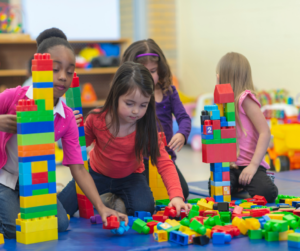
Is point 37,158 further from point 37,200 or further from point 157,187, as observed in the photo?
point 157,187

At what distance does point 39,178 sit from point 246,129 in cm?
104

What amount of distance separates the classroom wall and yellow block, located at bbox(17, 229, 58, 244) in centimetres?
268

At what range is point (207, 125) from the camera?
1681 millimetres

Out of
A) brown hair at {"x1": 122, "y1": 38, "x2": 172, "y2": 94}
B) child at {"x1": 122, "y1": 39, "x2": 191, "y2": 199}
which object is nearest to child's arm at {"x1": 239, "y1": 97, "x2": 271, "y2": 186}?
child at {"x1": 122, "y1": 39, "x2": 191, "y2": 199}

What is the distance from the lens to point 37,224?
1259 mm

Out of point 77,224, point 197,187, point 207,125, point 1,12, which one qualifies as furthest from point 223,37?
point 77,224

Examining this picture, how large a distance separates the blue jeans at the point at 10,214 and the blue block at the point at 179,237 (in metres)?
0.39

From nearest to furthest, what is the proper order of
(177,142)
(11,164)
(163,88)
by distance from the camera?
(11,164), (177,142), (163,88)

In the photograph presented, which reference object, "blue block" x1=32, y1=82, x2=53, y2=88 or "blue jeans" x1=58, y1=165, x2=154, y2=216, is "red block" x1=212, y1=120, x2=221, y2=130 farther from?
"blue block" x1=32, y1=82, x2=53, y2=88

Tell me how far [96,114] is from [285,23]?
245 centimetres

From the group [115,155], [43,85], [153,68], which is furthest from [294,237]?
[153,68]

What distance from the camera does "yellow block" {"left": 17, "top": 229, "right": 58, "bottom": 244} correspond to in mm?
1245

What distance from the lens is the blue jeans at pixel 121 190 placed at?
1653mm

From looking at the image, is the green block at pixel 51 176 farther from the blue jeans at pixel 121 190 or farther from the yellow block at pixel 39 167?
the blue jeans at pixel 121 190
